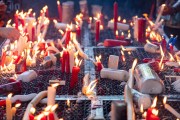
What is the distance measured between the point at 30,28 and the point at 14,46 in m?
1.01

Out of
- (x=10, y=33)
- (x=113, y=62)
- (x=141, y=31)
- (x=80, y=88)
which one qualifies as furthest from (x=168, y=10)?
(x=80, y=88)

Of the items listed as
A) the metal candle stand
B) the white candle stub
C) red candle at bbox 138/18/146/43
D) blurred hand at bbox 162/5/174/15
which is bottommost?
the metal candle stand

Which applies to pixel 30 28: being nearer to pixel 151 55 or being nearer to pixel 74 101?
pixel 151 55

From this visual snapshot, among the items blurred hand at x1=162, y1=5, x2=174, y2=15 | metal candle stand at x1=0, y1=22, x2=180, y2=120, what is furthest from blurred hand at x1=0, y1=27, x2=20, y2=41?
blurred hand at x1=162, y1=5, x2=174, y2=15

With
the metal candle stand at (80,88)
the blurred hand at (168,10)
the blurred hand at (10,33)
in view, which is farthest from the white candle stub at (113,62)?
the blurred hand at (168,10)

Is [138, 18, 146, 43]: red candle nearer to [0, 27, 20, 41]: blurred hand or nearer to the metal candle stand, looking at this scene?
the metal candle stand

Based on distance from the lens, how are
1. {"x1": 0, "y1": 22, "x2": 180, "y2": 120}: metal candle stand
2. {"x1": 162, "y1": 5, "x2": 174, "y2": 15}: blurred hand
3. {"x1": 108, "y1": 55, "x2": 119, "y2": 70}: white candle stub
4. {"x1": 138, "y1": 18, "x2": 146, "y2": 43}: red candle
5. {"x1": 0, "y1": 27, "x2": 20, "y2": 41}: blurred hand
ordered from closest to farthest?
{"x1": 0, "y1": 22, "x2": 180, "y2": 120}: metal candle stand, {"x1": 108, "y1": 55, "x2": 119, "y2": 70}: white candle stub, {"x1": 0, "y1": 27, "x2": 20, "y2": 41}: blurred hand, {"x1": 138, "y1": 18, "x2": 146, "y2": 43}: red candle, {"x1": 162, "y1": 5, "x2": 174, "y2": 15}: blurred hand

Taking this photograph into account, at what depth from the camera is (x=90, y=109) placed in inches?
183

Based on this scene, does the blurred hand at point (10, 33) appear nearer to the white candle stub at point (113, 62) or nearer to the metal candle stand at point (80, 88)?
the metal candle stand at point (80, 88)

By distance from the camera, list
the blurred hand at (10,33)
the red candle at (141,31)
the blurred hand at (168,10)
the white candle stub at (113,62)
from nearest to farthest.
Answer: the white candle stub at (113,62)
the blurred hand at (10,33)
the red candle at (141,31)
the blurred hand at (168,10)

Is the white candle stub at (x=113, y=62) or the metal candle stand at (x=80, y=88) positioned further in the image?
the white candle stub at (x=113, y=62)

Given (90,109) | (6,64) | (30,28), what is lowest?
(90,109)

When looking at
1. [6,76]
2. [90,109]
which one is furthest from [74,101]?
[6,76]

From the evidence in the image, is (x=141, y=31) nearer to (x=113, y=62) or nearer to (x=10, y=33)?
(x=113, y=62)
